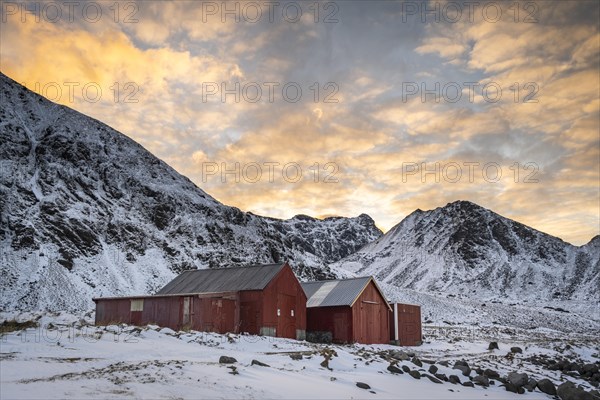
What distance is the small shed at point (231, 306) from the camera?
3594 centimetres

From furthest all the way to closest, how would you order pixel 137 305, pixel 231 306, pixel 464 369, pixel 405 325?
pixel 405 325, pixel 137 305, pixel 231 306, pixel 464 369

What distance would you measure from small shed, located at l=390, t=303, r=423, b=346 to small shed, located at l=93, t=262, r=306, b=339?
399 inches

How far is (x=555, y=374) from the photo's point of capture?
27.8m

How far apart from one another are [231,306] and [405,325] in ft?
61.9

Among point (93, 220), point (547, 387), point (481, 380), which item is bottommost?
point (547, 387)

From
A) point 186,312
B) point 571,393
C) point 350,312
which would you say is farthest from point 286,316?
point 571,393

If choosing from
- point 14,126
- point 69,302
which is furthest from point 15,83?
point 69,302

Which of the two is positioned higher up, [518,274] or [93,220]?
[93,220]

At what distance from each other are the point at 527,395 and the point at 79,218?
247 feet

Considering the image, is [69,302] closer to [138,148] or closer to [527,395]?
[527,395]

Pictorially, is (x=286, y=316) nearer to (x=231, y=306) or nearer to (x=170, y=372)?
(x=231, y=306)

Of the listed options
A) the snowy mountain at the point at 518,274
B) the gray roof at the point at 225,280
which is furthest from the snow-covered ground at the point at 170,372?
the snowy mountain at the point at 518,274

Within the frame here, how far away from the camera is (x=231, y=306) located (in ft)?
121

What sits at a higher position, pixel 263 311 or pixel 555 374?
pixel 263 311
